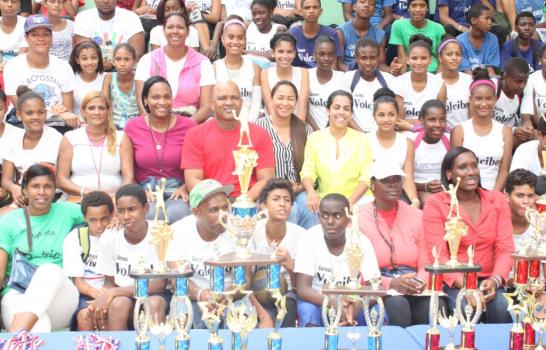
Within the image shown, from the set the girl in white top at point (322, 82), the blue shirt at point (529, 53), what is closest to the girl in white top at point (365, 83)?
the girl in white top at point (322, 82)

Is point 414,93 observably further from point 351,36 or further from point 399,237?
point 399,237

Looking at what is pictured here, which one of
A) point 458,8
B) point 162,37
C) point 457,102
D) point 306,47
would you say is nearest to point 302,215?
point 457,102

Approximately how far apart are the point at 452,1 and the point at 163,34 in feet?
10.8

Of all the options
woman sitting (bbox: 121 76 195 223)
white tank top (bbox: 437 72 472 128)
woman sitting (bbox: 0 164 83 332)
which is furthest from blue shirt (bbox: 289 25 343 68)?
woman sitting (bbox: 0 164 83 332)

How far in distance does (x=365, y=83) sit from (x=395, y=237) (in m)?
2.40

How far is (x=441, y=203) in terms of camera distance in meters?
6.00

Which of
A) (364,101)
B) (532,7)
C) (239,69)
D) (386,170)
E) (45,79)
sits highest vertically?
(532,7)

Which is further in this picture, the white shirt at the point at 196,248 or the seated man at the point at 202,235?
the white shirt at the point at 196,248

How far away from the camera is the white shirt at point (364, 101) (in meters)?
8.01

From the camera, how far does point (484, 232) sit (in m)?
6.03

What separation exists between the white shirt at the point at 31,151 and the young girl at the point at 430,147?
2.77m

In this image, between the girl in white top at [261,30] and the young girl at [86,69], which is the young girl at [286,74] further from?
the young girl at [86,69]

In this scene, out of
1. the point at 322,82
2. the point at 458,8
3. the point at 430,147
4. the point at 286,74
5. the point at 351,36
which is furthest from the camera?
the point at 458,8

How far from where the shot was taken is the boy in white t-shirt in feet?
19.4
